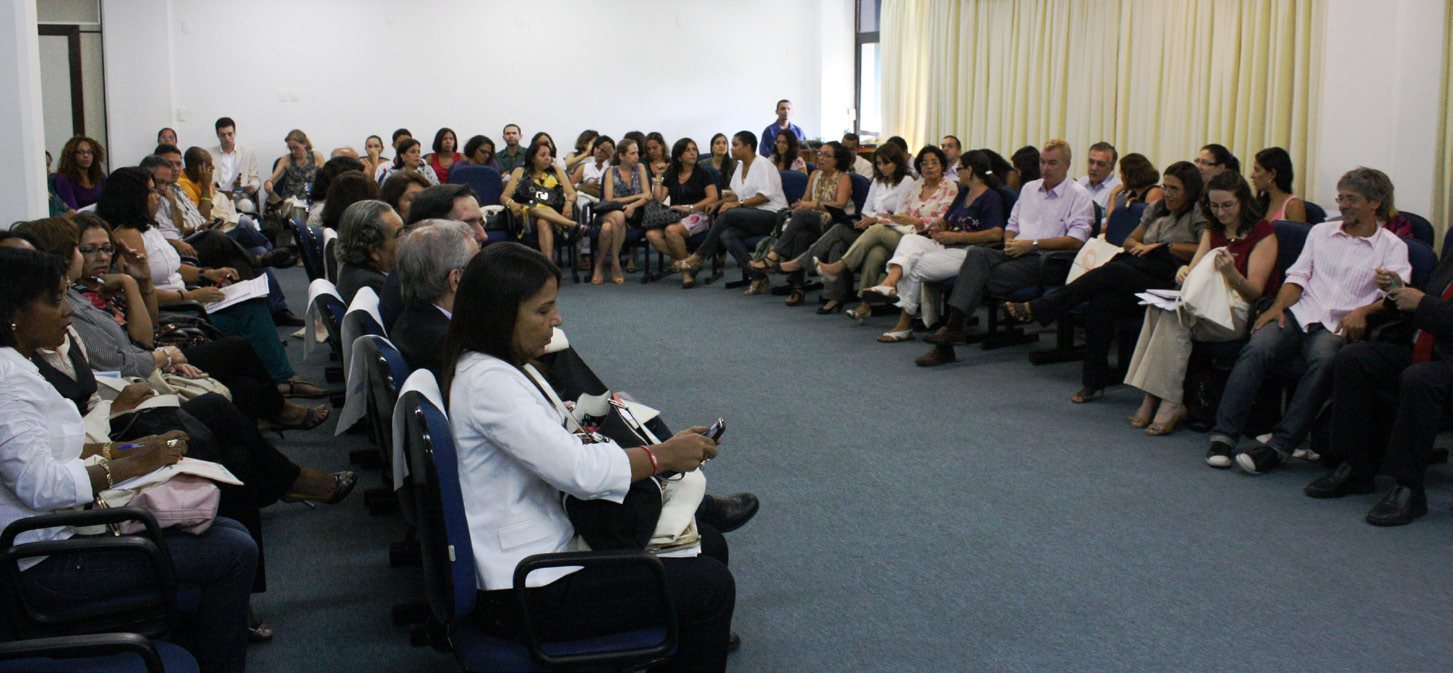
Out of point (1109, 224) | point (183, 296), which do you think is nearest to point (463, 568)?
point (183, 296)

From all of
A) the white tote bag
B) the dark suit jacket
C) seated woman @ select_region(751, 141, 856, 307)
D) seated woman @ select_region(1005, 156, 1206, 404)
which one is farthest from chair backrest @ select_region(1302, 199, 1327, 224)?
the dark suit jacket

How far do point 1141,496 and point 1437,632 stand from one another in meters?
1.12

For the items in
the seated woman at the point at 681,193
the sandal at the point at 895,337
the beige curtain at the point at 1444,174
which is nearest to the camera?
the beige curtain at the point at 1444,174

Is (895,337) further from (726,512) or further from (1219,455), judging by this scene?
(726,512)

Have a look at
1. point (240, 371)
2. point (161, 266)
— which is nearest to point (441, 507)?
point (240, 371)

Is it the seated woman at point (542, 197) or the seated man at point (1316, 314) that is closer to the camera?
the seated man at point (1316, 314)

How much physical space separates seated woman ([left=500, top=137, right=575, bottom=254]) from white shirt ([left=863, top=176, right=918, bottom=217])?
269 cm

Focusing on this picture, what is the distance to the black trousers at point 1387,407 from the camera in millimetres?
3547

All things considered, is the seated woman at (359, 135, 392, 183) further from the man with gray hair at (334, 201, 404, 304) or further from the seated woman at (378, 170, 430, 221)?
the man with gray hair at (334, 201, 404, 304)

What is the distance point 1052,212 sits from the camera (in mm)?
6289

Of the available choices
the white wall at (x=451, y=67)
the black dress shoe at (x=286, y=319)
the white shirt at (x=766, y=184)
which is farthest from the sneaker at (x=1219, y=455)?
the white wall at (x=451, y=67)

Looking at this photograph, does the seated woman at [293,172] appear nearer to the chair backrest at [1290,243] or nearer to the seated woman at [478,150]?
the seated woman at [478,150]

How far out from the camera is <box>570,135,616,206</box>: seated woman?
35.7ft

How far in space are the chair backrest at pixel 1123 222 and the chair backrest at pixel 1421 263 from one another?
1595 millimetres
